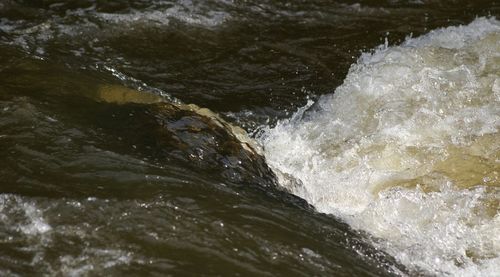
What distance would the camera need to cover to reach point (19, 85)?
13.6 ft

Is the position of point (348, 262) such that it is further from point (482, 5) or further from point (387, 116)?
point (482, 5)

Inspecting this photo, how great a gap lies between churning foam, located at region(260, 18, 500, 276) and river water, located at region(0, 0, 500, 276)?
0.04 ft

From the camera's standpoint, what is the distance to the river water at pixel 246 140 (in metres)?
2.85

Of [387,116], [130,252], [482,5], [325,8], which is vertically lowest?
[130,252]

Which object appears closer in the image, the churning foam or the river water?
the river water

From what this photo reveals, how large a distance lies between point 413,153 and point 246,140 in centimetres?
104

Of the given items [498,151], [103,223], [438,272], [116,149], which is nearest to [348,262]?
[438,272]

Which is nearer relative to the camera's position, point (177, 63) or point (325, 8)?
point (177, 63)

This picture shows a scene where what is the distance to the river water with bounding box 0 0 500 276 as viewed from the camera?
2.85 m

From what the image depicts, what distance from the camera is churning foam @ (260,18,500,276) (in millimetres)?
3377

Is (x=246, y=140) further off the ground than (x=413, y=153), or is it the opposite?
(x=413, y=153)

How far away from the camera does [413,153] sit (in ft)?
13.7

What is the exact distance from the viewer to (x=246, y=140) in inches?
165

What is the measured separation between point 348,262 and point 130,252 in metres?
0.93
